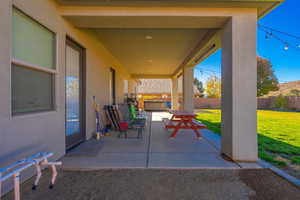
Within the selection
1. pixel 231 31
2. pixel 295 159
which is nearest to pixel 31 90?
pixel 231 31

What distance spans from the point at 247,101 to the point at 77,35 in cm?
409

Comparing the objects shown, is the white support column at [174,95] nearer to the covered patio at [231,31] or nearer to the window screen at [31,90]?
the covered patio at [231,31]

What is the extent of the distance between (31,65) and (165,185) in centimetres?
277

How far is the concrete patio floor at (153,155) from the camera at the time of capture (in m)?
3.19

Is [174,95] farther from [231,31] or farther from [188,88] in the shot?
[231,31]

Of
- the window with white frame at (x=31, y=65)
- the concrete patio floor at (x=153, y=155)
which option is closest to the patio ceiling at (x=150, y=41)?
the window with white frame at (x=31, y=65)

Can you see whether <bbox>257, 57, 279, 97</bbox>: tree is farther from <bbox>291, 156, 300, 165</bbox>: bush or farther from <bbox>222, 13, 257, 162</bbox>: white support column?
<bbox>222, 13, 257, 162</bbox>: white support column

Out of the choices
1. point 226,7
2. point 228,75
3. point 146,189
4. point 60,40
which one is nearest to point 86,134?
point 60,40

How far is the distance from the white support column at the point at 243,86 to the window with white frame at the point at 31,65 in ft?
11.5

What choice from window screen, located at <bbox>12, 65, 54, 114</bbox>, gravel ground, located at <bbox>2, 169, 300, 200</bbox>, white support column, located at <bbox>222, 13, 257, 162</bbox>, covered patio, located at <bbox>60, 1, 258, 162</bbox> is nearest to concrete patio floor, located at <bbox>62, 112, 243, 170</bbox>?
gravel ground, located at <bbox>2, 169, 300, 200</bbox>

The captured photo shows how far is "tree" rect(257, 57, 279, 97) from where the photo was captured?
80.3 feet

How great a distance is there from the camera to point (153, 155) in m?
3.70

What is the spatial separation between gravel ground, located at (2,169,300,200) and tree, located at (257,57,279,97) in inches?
1012

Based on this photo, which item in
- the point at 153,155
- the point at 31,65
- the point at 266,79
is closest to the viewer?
the point at 31,65
